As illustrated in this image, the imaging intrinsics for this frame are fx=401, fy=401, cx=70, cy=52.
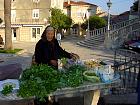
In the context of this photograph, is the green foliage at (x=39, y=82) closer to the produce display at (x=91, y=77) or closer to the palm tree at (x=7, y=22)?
the produce display at (x=91, y=77)

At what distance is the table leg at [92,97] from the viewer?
21.5 ft

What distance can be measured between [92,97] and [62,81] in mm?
936

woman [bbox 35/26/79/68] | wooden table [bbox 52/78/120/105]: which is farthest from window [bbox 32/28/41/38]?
wooden table [bbox 52/78/120/105]

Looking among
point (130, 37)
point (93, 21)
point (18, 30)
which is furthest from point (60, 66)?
point (93, 21)

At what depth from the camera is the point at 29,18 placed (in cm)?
5450

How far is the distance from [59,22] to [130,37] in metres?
22.9

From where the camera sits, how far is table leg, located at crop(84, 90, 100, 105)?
656 cm

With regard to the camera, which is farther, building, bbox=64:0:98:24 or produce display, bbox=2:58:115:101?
building, bbox=64:0:98:24

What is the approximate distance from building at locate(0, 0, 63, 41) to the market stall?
46.4 m

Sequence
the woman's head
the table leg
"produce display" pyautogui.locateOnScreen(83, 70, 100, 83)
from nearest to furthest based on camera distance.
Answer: "produce display" pyautogui.locateOnScreen(83, 70, 100, 83) < the table leg < the woman's head

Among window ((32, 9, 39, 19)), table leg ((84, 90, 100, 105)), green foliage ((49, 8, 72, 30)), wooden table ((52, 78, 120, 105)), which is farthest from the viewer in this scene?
window ((32, 9, 39, 19))

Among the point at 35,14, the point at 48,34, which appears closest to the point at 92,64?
the point at 48,34

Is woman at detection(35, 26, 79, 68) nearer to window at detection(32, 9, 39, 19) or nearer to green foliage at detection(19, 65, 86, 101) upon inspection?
green foliage at detection(19, 65, 86, 101)

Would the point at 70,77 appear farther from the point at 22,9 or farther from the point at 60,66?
the point at 22,9
